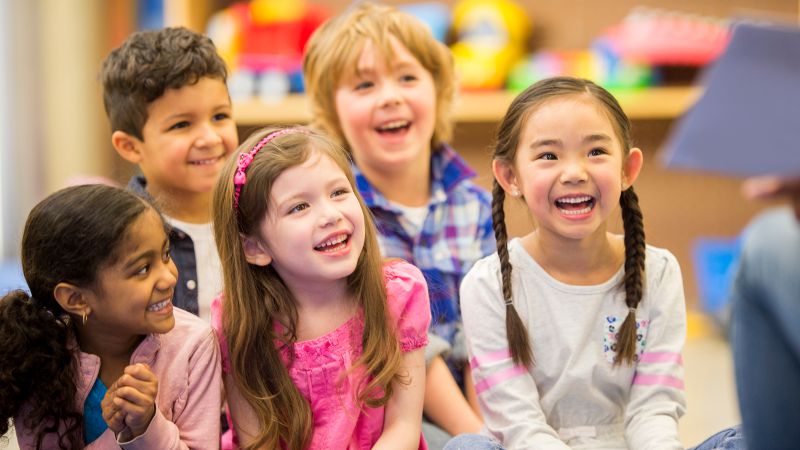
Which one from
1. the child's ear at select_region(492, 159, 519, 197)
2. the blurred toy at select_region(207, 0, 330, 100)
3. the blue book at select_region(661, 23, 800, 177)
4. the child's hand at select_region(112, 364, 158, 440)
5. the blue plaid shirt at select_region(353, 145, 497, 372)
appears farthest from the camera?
the blurred toy at select_region(207, 0, 330, 100)

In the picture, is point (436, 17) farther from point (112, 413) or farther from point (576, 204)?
point (112, 413)

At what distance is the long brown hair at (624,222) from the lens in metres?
1.26

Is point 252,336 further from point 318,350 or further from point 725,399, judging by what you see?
point 725,399

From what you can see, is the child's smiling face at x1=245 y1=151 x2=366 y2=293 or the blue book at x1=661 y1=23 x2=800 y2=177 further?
the child's smiling face at x1=245 y1=151 x2=366 y2=293

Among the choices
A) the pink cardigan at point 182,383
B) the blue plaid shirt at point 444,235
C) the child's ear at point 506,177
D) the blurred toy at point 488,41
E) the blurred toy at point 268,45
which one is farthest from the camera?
the blurred toy at point 268,45

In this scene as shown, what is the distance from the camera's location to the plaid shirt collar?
170cm

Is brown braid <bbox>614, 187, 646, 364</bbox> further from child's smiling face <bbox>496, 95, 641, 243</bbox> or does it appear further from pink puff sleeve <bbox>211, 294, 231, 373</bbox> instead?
pink puff sleeve <bbox>211, 294, 231, 373</bbox>

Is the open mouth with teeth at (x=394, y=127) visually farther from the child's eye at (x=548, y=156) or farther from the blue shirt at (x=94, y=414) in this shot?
the blue shirt at (x=94, y=414)

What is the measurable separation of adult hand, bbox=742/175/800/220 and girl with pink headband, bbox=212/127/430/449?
0.56 meters

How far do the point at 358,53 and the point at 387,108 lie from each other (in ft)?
0.39

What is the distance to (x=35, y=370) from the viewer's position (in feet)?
3.85

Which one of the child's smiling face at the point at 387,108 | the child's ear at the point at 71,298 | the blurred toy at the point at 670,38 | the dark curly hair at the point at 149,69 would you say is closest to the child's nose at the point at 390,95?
the child's smiling face at the point at 387,108

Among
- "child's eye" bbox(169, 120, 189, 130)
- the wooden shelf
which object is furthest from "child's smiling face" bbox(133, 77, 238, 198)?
the wooden shelf

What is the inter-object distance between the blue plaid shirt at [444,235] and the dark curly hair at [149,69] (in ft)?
1.17
